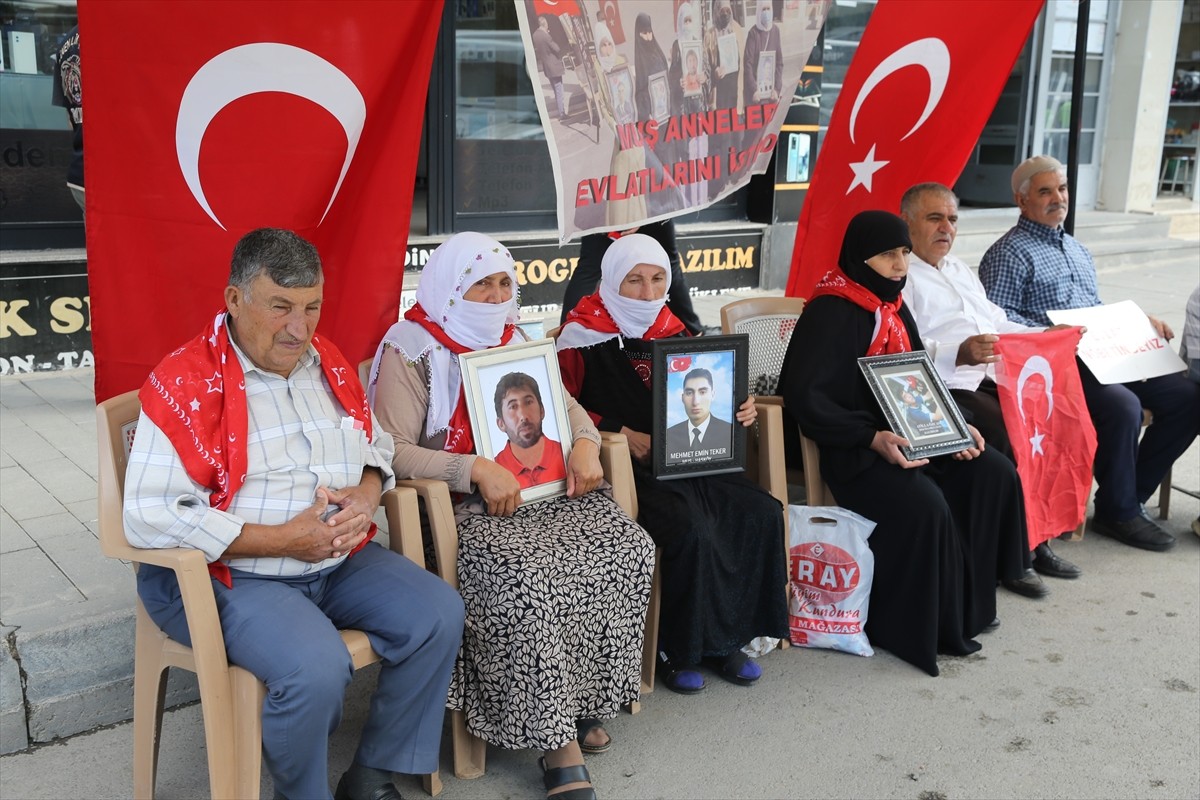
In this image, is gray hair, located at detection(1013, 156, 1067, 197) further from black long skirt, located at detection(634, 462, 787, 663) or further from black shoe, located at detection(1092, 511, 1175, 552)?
black long skirt, located at detection(634, 462, 787, 663)

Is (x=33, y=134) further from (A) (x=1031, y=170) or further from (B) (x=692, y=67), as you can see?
(A) (x=1031, y=170)

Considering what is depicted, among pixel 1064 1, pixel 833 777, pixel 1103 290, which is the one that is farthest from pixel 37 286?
pixel 1064 1

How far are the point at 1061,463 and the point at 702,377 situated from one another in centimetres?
173

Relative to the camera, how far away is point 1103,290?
9.72 m

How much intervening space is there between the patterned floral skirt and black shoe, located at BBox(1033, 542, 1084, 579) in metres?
2.03

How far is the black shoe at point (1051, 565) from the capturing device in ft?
13.4

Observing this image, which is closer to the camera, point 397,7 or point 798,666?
point 397,7

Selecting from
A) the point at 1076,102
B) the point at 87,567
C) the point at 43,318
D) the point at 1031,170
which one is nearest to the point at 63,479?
the point at 87,567

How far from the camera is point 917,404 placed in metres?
3.50

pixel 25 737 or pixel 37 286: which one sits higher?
pixel 37 286

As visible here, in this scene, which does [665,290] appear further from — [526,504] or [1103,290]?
[1103,290]

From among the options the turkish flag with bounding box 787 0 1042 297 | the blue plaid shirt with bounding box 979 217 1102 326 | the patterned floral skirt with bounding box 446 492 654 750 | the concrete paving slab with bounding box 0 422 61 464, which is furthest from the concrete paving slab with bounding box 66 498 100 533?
the blue plaid shirt with bounding box 979 217 1102 326

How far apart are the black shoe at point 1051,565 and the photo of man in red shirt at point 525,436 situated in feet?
7.04

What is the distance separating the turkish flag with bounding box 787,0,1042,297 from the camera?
427 centimetres
